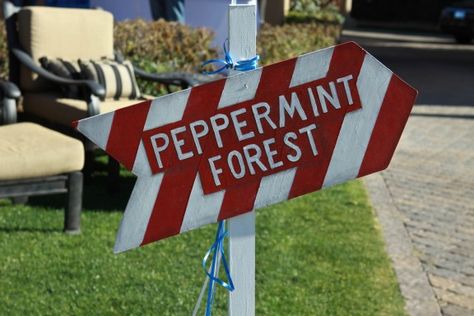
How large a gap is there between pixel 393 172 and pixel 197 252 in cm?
345

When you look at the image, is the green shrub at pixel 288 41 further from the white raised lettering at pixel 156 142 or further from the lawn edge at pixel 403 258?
the white raised lettering at pixel 156 142

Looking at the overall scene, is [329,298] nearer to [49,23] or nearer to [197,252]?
[197,252]

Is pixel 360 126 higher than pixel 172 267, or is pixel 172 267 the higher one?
pixel 360 126

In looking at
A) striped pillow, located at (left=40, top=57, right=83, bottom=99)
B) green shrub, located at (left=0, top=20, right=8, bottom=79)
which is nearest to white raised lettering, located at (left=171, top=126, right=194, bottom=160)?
striped pillow, located at (left=40, top=57, right=83, bottom=99)

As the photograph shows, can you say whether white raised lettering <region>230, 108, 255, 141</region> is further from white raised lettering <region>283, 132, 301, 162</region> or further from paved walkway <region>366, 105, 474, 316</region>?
paved walkway <region>366, 105, 474, 316</region>

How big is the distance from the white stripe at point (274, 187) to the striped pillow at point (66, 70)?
496cm

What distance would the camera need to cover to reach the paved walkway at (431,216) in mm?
5340

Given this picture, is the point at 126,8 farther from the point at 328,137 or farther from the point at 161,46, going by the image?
the point at 328,137

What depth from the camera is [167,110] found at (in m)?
2.64

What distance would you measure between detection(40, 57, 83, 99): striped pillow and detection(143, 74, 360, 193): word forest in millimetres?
4954

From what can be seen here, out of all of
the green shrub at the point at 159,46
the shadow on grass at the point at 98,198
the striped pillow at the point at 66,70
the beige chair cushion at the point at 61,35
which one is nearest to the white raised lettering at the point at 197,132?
the shadow on grass at the point at 98,198

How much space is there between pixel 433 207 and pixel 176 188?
5073 millimetres

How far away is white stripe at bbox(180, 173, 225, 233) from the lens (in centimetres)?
268

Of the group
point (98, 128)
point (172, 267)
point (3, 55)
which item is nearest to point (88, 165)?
point (172, 267)
